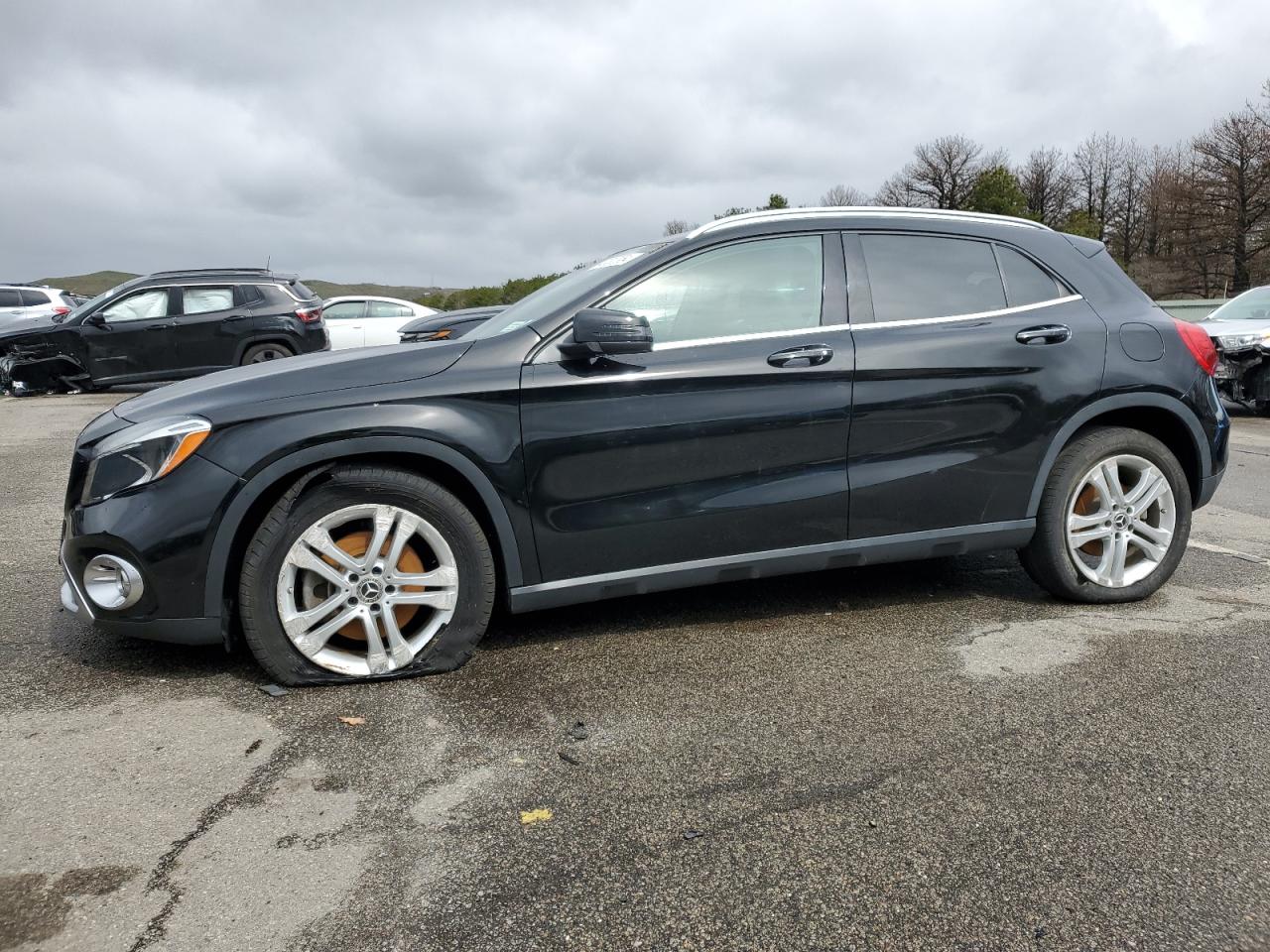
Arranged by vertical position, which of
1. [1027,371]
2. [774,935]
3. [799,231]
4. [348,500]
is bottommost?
[774,935]

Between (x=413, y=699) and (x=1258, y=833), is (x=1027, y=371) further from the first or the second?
(x=413, y=699)

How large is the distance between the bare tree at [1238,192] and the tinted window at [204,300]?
44.0 metres

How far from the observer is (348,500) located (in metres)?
3.26

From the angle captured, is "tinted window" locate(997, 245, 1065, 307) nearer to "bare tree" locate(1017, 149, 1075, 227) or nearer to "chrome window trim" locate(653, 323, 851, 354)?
"chrome window trim" locate(653, 323, 851, 354)

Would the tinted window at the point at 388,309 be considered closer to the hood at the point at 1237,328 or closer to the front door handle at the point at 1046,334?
the hood at the point at 1237,328

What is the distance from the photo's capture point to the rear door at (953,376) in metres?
3.75

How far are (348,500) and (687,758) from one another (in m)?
1.41

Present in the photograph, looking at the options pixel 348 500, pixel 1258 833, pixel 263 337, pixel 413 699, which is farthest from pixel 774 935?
pixel 263 337

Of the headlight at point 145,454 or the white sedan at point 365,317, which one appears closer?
the headlight at point 145,454

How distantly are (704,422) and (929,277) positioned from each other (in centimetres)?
120

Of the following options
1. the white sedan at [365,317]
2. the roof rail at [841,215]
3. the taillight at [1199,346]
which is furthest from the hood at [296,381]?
the white sedan at [365,317]


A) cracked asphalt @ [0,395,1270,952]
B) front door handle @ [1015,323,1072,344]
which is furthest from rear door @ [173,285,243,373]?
front door handle @ [1015,323,1072,344]

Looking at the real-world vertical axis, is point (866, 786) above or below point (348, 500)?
below

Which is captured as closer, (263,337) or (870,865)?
(870,865)
